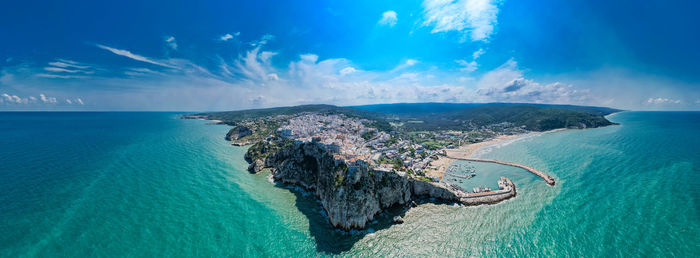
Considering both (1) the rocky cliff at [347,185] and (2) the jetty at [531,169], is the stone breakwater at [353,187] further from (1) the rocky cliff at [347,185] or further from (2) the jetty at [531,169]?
(2) the jetty at [531,169]

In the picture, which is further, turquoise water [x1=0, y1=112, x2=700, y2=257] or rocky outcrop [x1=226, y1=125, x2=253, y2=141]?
rocky outcrop [x1=226, y1=125, x2=253, y2=141]

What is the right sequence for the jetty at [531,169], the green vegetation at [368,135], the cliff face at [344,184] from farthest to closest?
the green vegetation at [368,135]
the jetty at [531,169]
the cliff face at [344,184]

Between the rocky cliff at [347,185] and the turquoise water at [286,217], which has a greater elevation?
the rocky cliff at [347,185]

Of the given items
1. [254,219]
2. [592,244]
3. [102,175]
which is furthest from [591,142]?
[102,175]

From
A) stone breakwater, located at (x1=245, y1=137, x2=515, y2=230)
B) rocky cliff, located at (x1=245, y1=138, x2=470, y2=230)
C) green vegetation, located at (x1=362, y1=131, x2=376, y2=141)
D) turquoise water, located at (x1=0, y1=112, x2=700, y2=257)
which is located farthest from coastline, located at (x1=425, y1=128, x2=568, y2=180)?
green vegetation, located at (x1=362, y1=131, x2=376, y2=141)

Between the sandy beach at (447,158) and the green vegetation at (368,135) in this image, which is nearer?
the sandy beach at (447,158)

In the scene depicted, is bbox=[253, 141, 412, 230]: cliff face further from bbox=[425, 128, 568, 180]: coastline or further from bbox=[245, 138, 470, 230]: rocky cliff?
bbox=[425, 128, 568, 180]: coastline

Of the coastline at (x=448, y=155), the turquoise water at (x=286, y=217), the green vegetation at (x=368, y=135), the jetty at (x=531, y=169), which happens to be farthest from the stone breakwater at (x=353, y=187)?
Answer: the green vegetation at (x=368, y=135)
